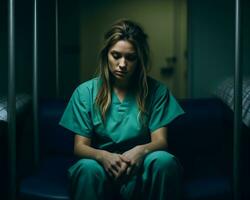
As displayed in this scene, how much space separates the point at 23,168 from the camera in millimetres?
1718

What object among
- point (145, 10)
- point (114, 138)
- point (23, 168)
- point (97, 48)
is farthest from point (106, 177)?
point (145, 10)

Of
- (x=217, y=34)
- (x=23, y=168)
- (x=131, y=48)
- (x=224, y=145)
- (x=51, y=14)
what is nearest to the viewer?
(x=131, y=48)

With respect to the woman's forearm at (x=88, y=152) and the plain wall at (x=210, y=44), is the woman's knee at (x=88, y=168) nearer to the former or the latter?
the woman's forearm at (x=88, y=152)

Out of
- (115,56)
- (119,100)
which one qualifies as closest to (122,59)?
(115,56)

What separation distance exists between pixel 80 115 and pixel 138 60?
29 centimetres

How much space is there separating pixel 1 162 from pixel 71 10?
4.81 feet

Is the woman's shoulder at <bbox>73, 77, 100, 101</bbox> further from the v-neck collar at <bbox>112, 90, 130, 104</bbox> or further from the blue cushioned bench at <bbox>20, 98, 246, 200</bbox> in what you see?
the blue cushioned bench at <bbox>20, 98, 246, 200</bbox>

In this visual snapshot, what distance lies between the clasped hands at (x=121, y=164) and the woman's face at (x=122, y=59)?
0.31 m

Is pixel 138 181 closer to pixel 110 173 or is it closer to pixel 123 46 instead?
pixel 110 173

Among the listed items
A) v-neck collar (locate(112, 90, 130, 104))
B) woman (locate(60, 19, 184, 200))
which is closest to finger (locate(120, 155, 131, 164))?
woman (locate(60, 19, 184, 200))

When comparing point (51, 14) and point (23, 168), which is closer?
point (23, 168)

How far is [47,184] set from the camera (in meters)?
1.50

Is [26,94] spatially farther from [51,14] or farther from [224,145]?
[224,145]

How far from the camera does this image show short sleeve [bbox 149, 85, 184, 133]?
4.88 feet
